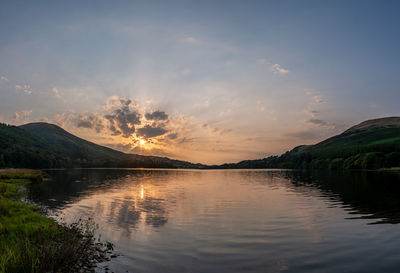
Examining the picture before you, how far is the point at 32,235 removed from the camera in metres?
21.7

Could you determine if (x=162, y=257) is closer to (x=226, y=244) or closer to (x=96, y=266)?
(x=96, y=266)

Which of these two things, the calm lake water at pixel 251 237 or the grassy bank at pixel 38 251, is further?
the calm lake water at pixel 251 237

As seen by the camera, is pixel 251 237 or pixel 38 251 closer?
pixel 38 251

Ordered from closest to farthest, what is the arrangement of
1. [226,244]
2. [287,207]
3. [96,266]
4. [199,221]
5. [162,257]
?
[96,266] < [162,257] < [226,244] < [199,221] < [287,207]

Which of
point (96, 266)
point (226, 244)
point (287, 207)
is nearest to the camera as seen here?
point (96, 266)

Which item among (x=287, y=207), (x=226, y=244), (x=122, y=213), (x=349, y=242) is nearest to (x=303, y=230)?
(x=349, y=242)

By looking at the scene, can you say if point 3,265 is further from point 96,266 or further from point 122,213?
point 122,213

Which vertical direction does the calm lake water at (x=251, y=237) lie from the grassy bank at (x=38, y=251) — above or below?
below

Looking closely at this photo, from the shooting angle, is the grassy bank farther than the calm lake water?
No

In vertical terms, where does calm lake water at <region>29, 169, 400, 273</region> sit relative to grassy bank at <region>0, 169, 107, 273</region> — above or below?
below

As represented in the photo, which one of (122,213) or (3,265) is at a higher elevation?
(3,265)

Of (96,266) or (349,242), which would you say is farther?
(349,242)

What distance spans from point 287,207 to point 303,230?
16196 mm

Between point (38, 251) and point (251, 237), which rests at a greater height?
point (38, 251)
